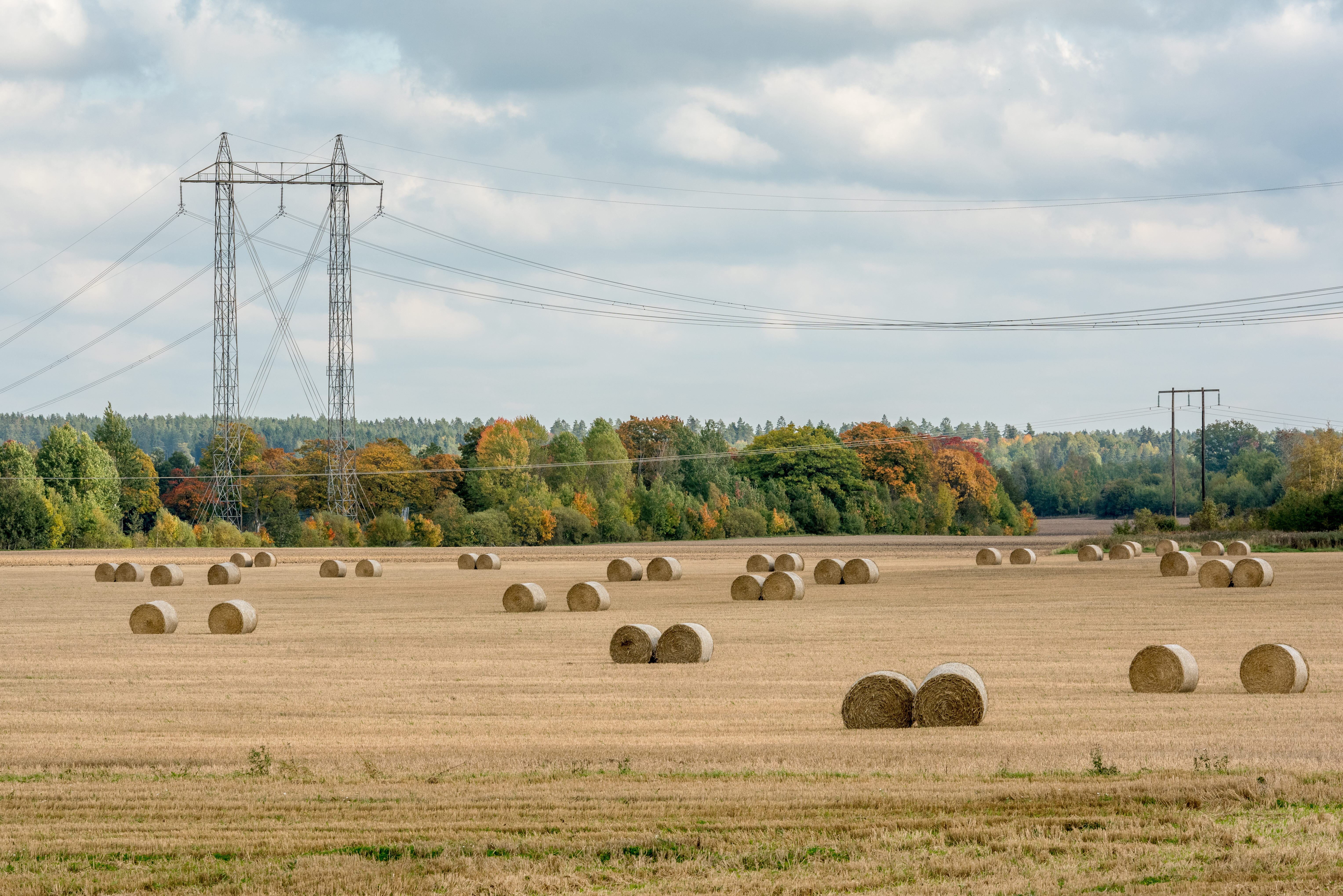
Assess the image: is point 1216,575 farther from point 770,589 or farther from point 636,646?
point 636,646

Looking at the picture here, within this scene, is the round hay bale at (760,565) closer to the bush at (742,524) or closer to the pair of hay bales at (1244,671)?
the pair of hay bales at (1244,671)

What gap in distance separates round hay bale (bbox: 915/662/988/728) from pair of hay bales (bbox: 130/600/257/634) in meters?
16.9

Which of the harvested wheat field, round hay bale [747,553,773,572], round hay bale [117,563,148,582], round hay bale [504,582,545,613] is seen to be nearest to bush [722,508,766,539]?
round hay bale [747,553,773,572]

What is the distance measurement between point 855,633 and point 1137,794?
15.7 m

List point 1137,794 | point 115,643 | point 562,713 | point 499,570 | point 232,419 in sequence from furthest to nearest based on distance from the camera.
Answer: point 232,419 → point 499,570 → point 115,643 → point 562,713 → point 1137,794

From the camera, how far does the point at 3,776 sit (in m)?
12.8

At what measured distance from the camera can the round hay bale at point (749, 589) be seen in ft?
123

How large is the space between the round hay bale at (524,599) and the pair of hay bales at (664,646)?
1127 cm

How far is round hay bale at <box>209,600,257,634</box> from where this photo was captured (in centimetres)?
2791

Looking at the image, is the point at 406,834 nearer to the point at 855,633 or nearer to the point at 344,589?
the point at 855,633

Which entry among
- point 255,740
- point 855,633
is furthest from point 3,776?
point 855,633

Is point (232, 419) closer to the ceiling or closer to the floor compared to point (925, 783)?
closer to the ceiling

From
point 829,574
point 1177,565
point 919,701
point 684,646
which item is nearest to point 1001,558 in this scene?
point 1177,565

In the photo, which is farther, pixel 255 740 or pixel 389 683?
pixel 389 683
